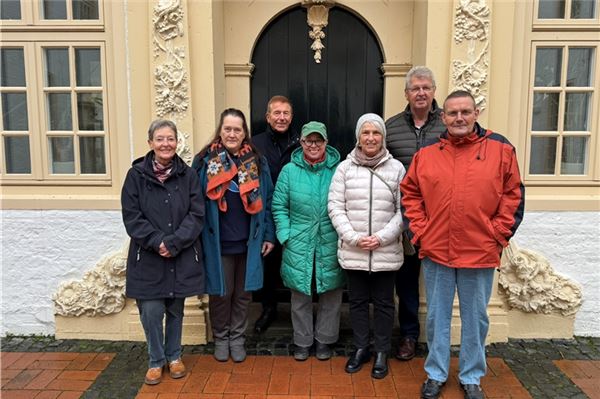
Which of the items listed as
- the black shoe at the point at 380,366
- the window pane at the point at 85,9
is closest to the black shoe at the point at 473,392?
the black shoe at the point at 380,366

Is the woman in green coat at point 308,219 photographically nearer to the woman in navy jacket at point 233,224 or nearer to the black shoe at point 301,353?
the woman in navy jacket at point 233,224

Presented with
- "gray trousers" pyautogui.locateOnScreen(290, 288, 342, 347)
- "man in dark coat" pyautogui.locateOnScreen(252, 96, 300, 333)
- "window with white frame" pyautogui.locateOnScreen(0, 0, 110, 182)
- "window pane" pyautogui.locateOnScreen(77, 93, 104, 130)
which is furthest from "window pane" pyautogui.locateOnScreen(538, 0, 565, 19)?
"window pane" pyautogui.locateOnScreen(77, 93, 104, 130)

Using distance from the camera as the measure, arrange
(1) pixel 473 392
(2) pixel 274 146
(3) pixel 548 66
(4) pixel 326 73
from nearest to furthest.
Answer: (1) pixel 473 392, (2) pixel 274 146, (3) pixel 548 66, (4) pixel 326 73

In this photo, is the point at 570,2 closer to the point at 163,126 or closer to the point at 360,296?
the point at 360,296

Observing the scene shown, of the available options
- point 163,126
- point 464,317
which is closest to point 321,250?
point 464,317

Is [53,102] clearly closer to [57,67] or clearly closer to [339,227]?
[57,67]

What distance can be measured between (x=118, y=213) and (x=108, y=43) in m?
1.38

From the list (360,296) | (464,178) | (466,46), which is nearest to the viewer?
(464,178)

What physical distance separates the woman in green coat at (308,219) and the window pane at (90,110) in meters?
1.69

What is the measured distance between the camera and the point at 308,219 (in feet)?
11.4

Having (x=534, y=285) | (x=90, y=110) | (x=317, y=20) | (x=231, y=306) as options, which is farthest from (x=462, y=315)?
(x=90, y=110)

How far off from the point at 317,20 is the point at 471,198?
2229 mm

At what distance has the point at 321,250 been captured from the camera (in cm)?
350

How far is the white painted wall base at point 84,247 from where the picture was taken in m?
4.00
